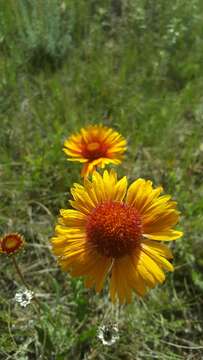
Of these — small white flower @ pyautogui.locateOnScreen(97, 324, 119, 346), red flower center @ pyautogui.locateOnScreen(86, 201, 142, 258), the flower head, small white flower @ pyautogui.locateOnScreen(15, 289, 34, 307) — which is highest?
red flower center @ pyautogui.locateOnScreen(86, 201, 142, 258)

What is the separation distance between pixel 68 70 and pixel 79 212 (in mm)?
1656

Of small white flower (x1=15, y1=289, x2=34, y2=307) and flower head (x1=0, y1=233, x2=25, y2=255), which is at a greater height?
flower head (x1=0, y1=233, x2=25, y2=255)

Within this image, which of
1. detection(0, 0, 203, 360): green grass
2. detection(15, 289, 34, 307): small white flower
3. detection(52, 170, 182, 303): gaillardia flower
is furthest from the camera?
detection(0, 0, 203, 360): green grass

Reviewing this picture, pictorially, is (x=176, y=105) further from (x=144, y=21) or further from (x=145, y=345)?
(x=145, y=345)

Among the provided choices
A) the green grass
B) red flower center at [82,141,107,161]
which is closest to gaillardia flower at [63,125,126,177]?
red flower center at [82,141,107,161]

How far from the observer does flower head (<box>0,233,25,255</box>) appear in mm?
1544

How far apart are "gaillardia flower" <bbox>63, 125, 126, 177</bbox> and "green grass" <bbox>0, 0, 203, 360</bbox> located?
345 millimetres

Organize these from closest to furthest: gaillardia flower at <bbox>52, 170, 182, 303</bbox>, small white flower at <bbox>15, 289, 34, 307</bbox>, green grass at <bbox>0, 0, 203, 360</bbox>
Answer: gaillardia flower at <bbox>52, 170, 182, 303</bbox> < small white flower at <bbox>15, 289, 34, 307</bbox> < green grass at <bbox>0, 0, 203, 360</bbox>

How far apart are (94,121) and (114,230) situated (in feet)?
4.39

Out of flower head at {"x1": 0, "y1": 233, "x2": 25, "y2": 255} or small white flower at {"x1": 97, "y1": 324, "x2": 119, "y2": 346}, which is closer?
flower head at {"x1": 0, "y1": 233, "x2": 25, "y2": 255}

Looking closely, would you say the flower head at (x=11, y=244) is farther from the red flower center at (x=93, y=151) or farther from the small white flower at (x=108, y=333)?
the red flower center at (x=93, y=151)

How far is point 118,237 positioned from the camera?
1537 mm

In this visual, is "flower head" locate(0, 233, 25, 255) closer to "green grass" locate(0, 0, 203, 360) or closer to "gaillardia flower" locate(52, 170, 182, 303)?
"gaillardia flower" locate(52, 170, 182, 303)

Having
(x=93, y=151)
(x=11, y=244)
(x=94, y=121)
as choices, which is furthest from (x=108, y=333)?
(x=94, y=121)
